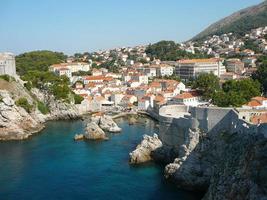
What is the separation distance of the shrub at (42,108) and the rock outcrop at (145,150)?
760 inches

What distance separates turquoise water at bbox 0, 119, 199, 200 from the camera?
72.3 feet

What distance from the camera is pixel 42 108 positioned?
44875mm

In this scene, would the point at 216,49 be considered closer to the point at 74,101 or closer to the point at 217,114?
the point at 74,101

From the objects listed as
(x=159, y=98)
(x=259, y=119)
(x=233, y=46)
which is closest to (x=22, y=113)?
(x=159, y=98)

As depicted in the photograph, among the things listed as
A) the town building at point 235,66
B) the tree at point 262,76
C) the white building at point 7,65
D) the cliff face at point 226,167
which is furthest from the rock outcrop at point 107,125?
the town building at point 235,66

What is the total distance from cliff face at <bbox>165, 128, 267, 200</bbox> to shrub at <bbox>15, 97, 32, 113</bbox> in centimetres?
2061

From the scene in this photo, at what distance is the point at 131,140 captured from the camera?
33656 millimetres

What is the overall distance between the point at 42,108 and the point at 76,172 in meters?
20.1

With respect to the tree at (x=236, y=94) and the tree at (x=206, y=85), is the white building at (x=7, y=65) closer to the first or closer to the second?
the tree at (x=206, y=85)

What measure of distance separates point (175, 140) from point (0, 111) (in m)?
17.0

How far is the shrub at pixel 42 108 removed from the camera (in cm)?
4453

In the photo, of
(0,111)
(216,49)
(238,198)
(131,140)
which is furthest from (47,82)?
(216,49)

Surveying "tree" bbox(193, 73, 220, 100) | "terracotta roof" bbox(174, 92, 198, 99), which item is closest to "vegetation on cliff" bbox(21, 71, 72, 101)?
"terracotta roof" bbox(174, 92, 198, 99)

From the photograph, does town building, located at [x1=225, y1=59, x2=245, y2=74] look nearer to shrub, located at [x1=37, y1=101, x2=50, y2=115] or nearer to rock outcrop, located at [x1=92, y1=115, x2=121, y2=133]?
shrub, located at [x1=37, y1=101, x2=50, y2=115]
